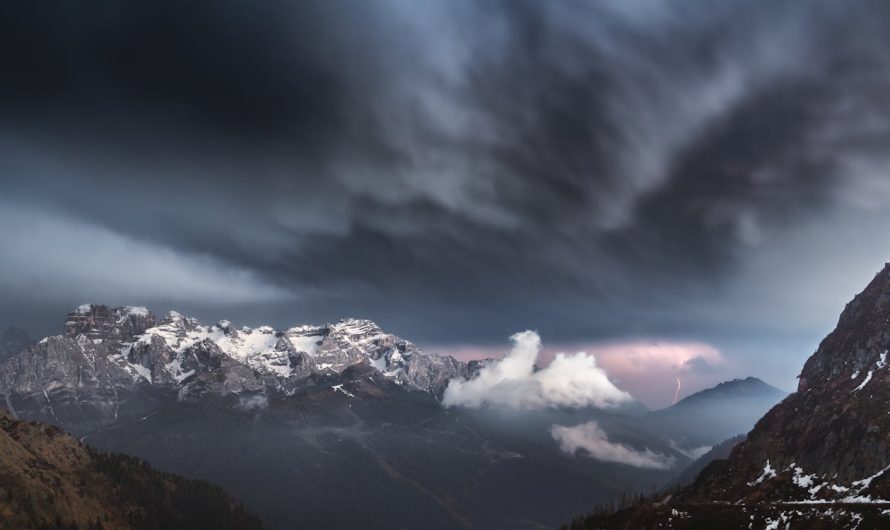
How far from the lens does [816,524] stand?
19875 cm

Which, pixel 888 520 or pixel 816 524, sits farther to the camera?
pixel 816 524

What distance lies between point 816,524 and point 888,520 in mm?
22184

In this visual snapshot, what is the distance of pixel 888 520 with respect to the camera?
182m
